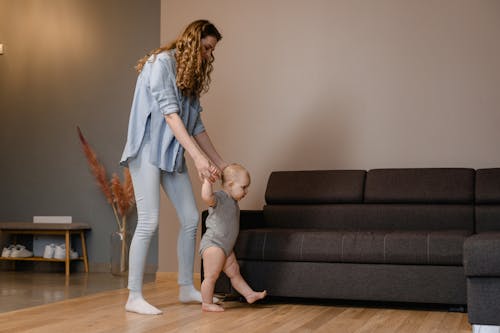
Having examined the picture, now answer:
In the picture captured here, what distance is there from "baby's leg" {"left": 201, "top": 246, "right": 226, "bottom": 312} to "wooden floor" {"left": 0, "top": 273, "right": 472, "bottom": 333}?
0.06m

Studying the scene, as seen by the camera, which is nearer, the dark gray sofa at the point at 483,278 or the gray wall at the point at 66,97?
the dark gray sofa at the point at 483,278

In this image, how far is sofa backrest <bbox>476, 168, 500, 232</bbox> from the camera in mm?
3740

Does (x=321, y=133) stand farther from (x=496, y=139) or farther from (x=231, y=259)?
(x=231, y=259)

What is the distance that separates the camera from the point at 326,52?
4684mm

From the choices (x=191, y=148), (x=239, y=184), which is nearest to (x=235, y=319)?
(x=239, y=184)

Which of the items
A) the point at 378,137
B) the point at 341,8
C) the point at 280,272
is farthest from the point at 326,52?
the point at 280,272

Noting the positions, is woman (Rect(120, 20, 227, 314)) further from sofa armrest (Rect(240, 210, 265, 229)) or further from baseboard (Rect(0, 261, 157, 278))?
baseboard (Rect(0, 261, 157, 278))

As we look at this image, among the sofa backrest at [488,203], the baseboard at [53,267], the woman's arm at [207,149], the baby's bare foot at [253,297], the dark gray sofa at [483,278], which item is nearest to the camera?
the dark gray sofa at [483,278]

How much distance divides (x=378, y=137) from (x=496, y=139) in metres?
0.72

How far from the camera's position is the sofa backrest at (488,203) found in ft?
12.3

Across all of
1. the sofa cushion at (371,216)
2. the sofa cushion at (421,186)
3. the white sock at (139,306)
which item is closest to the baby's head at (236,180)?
the white sock at (139,306)

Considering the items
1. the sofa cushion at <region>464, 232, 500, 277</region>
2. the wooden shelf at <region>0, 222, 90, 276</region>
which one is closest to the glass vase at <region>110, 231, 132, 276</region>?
the wooden shelf at <region>0, 222, 90, 276</region>

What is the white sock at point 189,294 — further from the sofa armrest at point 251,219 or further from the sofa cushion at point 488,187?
the sofa cushion at point 488,187

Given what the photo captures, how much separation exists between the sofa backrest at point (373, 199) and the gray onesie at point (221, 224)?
83 cm
